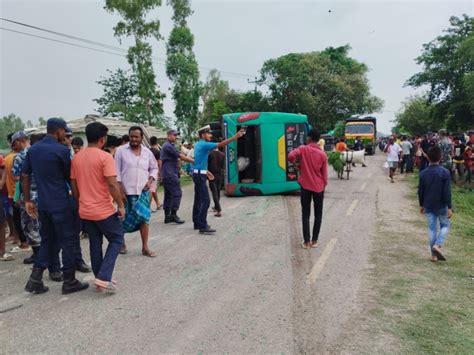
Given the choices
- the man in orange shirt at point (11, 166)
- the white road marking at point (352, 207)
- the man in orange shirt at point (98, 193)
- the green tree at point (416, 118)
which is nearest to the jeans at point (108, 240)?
the man in orange shirt at point (98, 193)

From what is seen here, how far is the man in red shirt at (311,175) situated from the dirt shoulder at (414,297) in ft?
3.49

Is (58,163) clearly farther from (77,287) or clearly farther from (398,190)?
(398,190)

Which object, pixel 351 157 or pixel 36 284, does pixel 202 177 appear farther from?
pixel 351 157


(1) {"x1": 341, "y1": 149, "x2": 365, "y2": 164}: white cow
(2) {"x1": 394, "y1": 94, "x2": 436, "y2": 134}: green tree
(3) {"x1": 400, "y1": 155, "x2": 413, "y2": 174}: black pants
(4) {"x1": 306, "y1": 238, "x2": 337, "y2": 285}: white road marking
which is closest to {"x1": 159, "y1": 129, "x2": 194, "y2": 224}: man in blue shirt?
(4) {"x1": 306, "y1": 238, "x2": 337, "y2": 285}: white road marking

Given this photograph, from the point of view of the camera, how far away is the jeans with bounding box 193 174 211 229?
306 inches

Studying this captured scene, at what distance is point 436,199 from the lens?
20.2 ft

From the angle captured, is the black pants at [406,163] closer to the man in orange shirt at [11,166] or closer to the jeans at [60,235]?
the man in orange shirt at [11,166]

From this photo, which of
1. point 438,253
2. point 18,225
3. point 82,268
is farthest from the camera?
point 18,225

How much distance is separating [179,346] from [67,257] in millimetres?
1950

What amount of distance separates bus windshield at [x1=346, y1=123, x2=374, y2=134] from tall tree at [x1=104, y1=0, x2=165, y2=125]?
14.9 metres

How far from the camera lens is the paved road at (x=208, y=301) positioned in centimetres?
371

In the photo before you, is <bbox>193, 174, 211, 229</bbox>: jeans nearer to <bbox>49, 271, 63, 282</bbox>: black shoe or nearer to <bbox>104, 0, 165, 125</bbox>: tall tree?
<bbox>49, 271, 63, 282</bbox>: black shoe

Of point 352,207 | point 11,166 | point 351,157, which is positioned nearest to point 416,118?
point 351,157

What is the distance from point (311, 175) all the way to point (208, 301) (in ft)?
9.83
